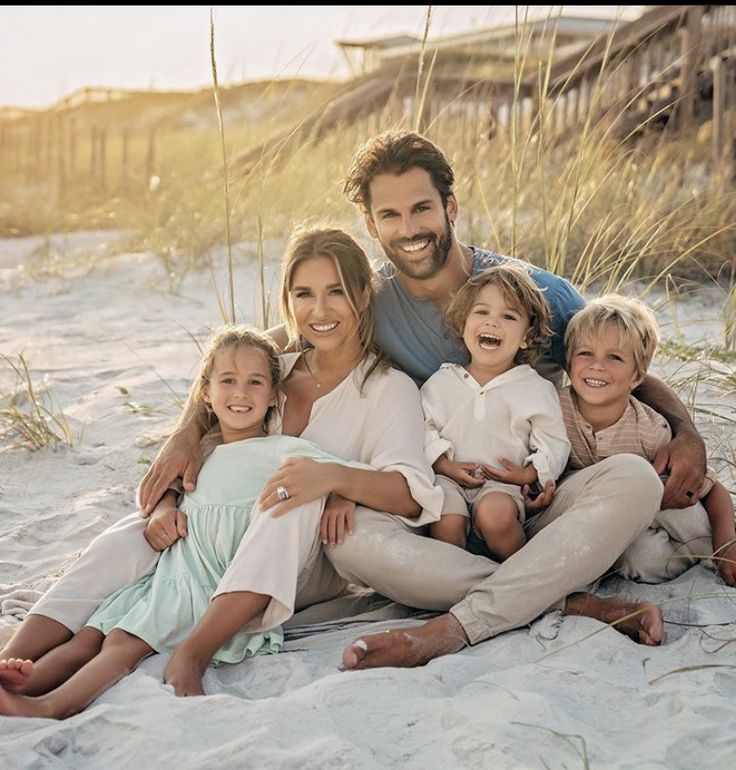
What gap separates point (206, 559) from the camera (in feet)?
9.23

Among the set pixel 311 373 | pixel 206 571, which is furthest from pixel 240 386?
pixel 206 571

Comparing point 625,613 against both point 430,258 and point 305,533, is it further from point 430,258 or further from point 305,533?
point 430,258

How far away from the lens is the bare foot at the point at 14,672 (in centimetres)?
237

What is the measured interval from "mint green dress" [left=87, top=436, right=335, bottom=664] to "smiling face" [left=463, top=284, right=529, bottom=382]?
0.49 metres

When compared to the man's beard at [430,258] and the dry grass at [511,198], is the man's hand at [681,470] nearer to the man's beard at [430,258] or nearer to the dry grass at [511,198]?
the man's beard at [430,258]

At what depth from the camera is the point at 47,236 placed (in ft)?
27.3

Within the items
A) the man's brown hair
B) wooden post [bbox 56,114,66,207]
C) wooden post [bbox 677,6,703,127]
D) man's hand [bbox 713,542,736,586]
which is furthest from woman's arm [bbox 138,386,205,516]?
wooden post [bbox 56,114,66,207]

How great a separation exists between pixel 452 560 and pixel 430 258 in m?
0.86

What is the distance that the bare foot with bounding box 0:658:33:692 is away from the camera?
93.4 inches

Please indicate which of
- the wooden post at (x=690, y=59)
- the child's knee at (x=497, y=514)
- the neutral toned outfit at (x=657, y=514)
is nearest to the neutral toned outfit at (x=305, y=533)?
the child's knee at (x=497, y=514)

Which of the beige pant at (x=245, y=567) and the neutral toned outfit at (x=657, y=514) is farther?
the neutral toned outfit at (x=657, y=514)

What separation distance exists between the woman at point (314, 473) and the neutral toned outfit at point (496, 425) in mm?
63

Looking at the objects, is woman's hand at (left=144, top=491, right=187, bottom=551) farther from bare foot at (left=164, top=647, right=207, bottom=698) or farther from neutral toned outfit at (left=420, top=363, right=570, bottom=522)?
neutral toned outfit at (left=420, top=363, right=570, bottom=522)

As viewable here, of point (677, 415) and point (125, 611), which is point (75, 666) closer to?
point (125, 611)
